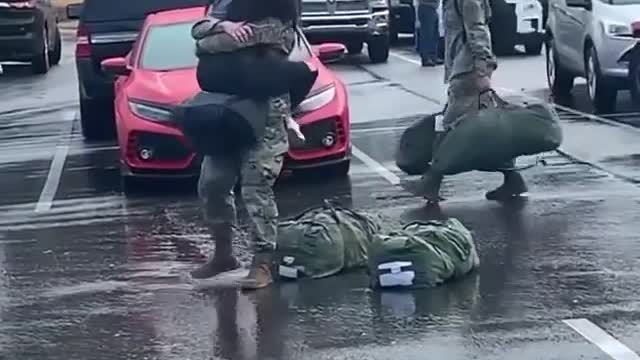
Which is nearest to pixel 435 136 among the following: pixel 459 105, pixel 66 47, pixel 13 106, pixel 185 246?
pixel 459 105

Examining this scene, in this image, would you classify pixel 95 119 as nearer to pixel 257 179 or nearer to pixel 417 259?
pixel 257 179

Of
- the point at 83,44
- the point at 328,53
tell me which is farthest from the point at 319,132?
the point at 83,44

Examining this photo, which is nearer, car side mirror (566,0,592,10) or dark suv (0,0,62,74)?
car side mirror (566,0,592,10)

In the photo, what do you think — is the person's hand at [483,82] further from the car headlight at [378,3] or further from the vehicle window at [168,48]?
the car headlight at [378,3]

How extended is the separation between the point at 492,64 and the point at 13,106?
489 inches

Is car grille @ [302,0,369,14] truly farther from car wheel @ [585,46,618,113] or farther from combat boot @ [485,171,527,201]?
combat boot @ [485,171,527,201]

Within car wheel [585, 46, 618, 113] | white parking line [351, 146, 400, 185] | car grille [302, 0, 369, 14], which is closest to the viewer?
white parking line [351, 146, 400, 185]

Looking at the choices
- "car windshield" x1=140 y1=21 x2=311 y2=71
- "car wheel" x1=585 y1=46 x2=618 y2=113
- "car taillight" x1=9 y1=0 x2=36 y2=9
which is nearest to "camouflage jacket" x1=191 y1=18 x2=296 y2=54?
"car windshield" x1=140 y1=21 x2=311 y2=71

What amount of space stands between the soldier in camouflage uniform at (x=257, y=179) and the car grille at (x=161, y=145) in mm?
3725

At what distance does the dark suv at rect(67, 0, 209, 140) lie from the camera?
16.9 metres

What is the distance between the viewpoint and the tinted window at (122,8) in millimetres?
17219

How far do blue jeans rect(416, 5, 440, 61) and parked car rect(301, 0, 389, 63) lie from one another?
3.96ft

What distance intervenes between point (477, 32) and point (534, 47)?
1719cm

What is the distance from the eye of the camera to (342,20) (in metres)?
28.2
